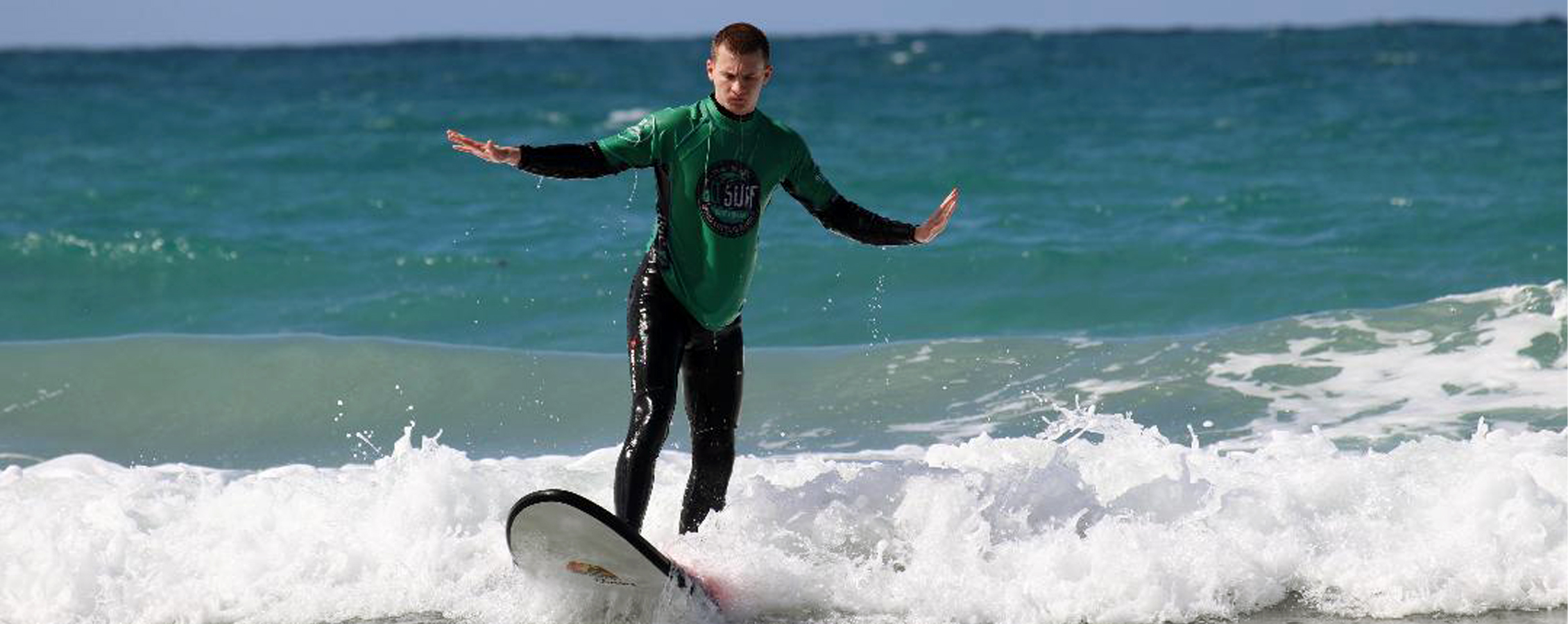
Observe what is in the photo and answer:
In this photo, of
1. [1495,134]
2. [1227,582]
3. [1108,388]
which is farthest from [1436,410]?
[1495,134]

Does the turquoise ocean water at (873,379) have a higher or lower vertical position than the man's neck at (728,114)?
lower

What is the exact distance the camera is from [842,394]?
9562 millimetres

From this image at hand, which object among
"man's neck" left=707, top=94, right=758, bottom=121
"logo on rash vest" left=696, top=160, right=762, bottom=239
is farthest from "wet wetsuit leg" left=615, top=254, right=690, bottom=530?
"man's neck" left=707, top=94, right=758, bottom=121

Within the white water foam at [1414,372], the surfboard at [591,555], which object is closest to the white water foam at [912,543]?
the surfboard at [591,555]

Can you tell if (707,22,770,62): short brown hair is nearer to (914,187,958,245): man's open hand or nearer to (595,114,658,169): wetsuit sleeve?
A: (595,114,658,169): wetsuit sleeve

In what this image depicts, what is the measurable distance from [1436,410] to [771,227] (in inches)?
297

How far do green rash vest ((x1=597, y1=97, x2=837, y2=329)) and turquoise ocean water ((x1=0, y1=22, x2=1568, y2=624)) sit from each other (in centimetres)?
81

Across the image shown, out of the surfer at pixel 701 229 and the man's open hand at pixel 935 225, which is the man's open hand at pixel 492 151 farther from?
the man's open hand at pixel 935 225

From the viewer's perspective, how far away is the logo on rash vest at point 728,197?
18.7ft

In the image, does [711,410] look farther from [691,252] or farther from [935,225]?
[935,225]

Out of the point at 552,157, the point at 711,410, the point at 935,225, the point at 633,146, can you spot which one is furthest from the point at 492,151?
the point at 935,225

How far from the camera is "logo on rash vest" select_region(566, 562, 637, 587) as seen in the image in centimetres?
551

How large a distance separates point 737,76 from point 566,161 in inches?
21.7

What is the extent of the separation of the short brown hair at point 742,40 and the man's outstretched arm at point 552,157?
0.46 meters
